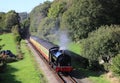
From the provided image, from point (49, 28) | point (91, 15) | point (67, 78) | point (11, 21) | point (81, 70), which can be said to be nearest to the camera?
point (67, 78)

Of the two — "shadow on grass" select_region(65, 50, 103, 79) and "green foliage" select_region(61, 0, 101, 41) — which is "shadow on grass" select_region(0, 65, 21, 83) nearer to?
"shadow on grass" select_region(65, 50, 103, 79)

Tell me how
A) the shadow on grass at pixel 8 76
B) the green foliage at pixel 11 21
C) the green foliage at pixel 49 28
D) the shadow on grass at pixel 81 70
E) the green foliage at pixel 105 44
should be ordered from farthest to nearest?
the green foliage at pixel 11 21 < the green foliage at pixel 49 28 < the shadow on grass at pixel 81 70 < the green foliage at pixel 105 44 < the shadow on grass at pixel 8 76

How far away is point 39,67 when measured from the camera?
46469mm

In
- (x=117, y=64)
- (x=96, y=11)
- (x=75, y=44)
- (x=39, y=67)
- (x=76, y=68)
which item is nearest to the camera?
(x=117, y=64)

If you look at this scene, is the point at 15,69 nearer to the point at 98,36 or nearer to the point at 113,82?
the point at 98,36

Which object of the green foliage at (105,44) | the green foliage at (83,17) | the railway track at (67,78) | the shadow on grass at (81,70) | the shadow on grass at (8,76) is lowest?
the shadow on grass at (8,76)

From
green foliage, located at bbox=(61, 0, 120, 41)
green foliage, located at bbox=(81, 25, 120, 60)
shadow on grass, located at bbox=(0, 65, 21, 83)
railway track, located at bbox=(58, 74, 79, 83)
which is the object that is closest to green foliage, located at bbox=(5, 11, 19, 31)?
green foliage, located at bbox=(61, 0, 120, 41)

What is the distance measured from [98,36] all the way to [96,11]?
14020mm

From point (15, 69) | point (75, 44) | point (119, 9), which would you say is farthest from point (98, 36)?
point (75, 44)

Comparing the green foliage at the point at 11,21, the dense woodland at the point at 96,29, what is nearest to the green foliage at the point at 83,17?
the dense woodland at the point at 96,29

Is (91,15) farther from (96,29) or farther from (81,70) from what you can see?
(81,70)

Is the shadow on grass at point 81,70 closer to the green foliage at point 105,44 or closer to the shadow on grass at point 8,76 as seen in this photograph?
the green foliage at point 105,44

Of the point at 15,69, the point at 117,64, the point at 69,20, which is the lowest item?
the point at 15,69

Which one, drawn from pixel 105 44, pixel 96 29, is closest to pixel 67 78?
pixel 105 44
